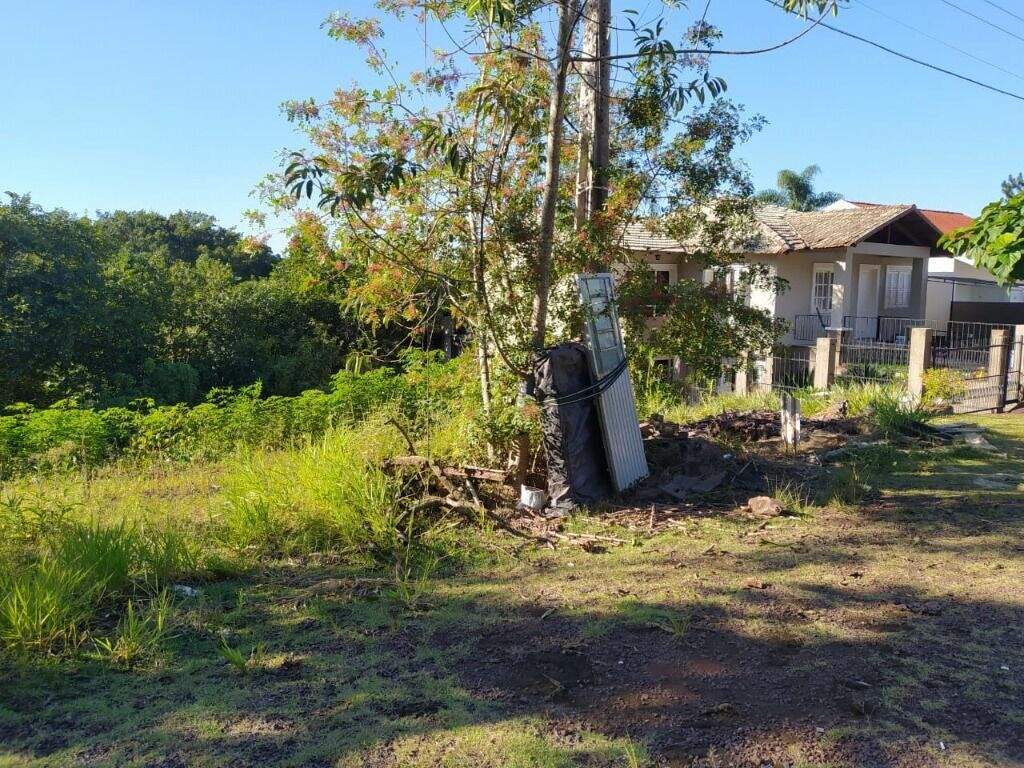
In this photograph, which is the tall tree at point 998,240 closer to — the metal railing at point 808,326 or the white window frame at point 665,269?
the white window frame at point 665,269

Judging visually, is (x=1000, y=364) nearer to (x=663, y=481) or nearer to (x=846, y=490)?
(x=846, y=490)

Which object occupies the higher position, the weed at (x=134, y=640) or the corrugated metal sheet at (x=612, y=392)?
the corrugated metal sheet at (x=612, y=392)

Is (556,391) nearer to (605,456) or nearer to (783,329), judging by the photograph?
(605,456)

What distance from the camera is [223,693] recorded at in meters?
3.51

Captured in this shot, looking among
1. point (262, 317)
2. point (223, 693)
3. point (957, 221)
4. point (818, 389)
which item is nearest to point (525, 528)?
point (223, 693)

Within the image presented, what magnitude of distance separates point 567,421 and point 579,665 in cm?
292

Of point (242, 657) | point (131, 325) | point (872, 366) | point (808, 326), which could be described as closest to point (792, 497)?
point (242, 657)

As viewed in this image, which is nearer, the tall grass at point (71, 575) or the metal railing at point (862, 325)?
the tall grass at point (71, 575)

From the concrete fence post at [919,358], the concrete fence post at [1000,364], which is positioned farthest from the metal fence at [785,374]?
the concrete fence post at [1000,364]

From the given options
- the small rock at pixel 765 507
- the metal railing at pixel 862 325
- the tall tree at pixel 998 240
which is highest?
the tall tree at pixel 998 240

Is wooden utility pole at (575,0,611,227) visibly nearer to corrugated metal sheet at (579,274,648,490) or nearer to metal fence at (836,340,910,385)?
corrugated metal sheet at (579,274,648,490)

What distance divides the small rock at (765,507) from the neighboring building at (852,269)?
1679cm

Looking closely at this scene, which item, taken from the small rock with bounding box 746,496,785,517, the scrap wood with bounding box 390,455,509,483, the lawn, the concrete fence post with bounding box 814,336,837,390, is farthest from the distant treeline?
the concrete fence post with bounding box 814,336,837,390

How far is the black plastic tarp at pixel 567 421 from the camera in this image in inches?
255
